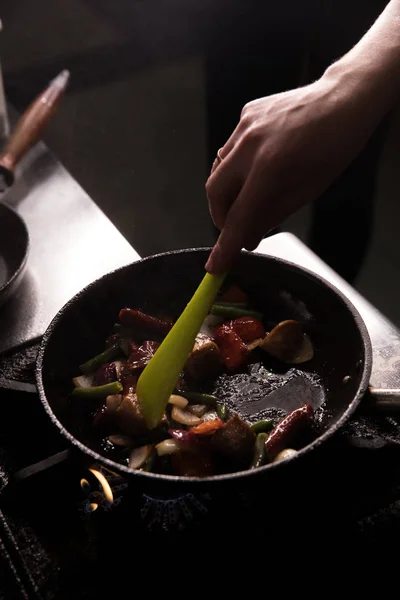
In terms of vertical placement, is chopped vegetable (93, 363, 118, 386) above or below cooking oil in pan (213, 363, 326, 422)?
above

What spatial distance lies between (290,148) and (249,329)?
16.7 inches

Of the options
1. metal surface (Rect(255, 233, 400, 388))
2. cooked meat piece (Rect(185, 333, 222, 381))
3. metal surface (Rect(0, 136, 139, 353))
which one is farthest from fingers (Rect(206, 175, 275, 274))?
metal surface (Rect(0, 136, 139, 353))

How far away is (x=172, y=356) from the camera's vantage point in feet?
3.58

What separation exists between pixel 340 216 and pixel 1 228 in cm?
173

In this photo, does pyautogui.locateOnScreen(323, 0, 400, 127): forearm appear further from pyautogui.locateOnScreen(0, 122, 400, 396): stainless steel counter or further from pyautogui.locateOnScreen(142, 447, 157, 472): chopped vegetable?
pyautogui.locateOnScreen(142, 447, 157, 472): chopped vegetable

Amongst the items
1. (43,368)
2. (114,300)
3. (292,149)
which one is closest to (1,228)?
(114,300)

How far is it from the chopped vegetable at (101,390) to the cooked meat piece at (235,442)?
0.22 meters

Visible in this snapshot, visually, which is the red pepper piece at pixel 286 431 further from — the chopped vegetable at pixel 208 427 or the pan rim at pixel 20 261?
the pan rim at pixel 20 261

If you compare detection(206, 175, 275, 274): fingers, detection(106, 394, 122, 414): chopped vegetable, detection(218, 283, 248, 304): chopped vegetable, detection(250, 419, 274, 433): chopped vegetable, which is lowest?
detection(250, 419, 274, 433): chopped vegetable

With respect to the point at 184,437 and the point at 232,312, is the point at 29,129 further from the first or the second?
the point at 184,437

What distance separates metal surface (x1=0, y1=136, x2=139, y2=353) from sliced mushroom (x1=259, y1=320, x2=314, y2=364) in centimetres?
51

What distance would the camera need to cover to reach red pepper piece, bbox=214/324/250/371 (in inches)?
48.3

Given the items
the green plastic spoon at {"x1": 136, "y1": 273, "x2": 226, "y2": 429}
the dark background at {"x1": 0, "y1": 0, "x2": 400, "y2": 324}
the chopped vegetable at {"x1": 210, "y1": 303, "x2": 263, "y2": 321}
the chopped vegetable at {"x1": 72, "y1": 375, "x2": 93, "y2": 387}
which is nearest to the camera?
the green plastic spoon at {"x1": 136, "y1": 273, "x2": 226, "y2": 429}

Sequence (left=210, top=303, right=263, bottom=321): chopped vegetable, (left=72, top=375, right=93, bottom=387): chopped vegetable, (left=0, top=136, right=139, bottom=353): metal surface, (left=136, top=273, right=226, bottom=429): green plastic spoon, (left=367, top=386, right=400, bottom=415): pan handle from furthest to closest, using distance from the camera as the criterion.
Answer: (left=0, top=136, right=139, bottom=353): metal surface
(left=210, top=303, right=263, bottom=321): chopped vegetable
(left=72, top=375, right=93, bottom=387): chopped vegetable
(left=136, top=273, right=226, bottom=429): green plastic spoon
(left=367, top=386, right=400, bottom=415): pan handle
